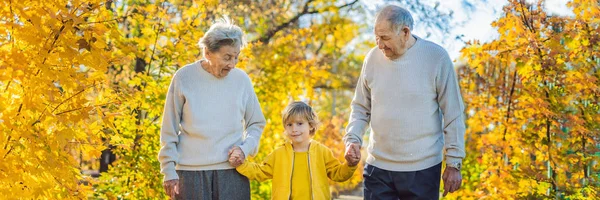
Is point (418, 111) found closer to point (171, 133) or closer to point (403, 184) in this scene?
point (403, 184)

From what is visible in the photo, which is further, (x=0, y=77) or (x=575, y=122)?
(x=575, y=122)

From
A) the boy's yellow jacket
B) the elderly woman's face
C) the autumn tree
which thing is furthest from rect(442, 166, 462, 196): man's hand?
the autumn tree

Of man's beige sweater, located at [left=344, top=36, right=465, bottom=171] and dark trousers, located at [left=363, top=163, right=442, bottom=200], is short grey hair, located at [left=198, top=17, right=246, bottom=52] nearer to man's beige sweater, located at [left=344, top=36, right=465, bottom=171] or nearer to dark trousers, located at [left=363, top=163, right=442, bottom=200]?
man's beige sweater, located at [left=344, top=36, right=465, bottom=171]

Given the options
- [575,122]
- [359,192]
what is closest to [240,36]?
[575,122]

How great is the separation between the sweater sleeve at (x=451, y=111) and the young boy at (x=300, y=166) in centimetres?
60

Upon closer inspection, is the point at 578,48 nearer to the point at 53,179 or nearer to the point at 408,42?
the point at 408,42

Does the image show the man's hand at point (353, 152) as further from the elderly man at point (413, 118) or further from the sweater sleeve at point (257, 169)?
the sweater sleeve at point (257, 169)

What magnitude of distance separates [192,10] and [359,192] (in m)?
10.4

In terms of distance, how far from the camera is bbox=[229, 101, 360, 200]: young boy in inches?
162

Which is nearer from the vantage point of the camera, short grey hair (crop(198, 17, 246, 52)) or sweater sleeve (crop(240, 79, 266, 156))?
short grey hair (crop(198, 17, 246, 52))

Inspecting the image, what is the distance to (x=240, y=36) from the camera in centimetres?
391

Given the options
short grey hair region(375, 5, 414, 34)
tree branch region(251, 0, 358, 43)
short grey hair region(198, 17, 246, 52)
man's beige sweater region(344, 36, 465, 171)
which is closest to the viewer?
short grey hair region(375, 5, 414, 34)

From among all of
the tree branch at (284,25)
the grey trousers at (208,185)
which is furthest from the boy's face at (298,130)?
the tree branch at (284,25)

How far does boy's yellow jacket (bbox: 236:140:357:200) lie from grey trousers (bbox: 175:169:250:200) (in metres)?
0.10
